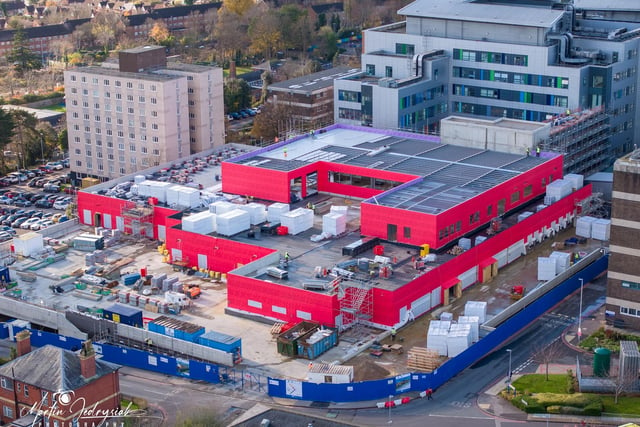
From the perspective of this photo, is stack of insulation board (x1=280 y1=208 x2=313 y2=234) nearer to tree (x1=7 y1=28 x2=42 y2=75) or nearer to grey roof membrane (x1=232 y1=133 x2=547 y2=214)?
grey roof membrane (x1=232 y1=133 x2=547 y2=214)

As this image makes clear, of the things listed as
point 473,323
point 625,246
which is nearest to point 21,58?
point 473,323

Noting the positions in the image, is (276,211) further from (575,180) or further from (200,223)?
(575,180)

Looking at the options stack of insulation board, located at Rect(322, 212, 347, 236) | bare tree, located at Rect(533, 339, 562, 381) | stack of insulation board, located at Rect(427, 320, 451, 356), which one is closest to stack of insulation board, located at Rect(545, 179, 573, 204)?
stack of insulation board, located at Rect(322, 212, 347, 236)

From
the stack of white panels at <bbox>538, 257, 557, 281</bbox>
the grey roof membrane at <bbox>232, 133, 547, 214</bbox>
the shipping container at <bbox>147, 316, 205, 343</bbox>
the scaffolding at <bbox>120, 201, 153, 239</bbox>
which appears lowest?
the shipping container at <bbox>147, 316, 205, 343</bbox>

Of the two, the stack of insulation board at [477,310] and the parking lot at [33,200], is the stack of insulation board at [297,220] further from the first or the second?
the parking lot at [33,200]

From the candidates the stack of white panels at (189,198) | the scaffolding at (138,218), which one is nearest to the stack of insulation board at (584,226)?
the stack of white panels at (189,198)

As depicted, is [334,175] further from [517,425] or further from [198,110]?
[517,425]

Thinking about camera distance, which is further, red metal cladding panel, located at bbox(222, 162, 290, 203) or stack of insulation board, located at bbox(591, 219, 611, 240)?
red metal cladding panel, located at bbox(222, 162, 290, 203)
